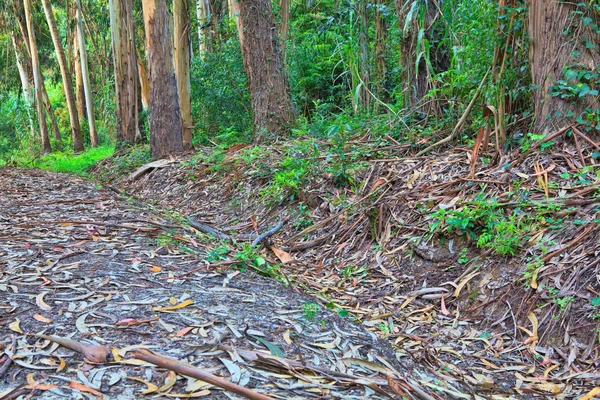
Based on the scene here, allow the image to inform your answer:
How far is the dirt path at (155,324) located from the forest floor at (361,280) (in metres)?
0.01

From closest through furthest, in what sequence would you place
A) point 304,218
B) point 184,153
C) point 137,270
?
point 137,270, point 304,218, point 184,153

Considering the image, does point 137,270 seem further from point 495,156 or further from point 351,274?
point 495,156

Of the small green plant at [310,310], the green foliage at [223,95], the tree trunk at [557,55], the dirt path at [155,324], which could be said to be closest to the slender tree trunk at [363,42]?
the tree trunk at [557,55]

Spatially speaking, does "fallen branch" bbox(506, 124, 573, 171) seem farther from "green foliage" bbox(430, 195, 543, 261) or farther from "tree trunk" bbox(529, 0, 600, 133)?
"green foliage" bbox(430, 195, 543, 261)

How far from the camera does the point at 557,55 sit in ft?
12.9

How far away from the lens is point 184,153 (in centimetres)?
859

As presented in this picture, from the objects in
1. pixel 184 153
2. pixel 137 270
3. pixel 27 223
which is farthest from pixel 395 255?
pixel 184 153

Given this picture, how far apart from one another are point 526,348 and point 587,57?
7.71 feet

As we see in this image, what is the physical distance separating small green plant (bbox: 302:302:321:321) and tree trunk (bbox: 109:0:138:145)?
10.00 meters

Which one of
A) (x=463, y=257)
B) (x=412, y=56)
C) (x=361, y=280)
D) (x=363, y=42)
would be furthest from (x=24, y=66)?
(x=463, y=257)

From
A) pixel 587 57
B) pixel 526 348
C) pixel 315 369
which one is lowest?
pixel 526 348

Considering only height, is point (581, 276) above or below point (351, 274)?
above

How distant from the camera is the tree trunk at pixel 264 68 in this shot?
300 inches

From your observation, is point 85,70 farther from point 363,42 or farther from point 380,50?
point 363,42
